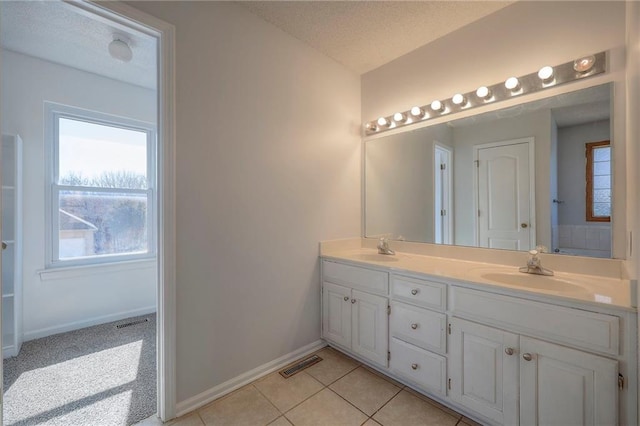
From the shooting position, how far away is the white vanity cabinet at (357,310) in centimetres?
180

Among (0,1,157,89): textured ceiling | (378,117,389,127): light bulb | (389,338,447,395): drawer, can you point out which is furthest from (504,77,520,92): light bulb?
(0,1,157,89): textured ceiling

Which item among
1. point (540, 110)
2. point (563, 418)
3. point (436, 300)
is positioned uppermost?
point (540, 110)

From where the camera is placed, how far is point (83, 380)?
1781 mm

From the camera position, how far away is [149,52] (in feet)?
7.54

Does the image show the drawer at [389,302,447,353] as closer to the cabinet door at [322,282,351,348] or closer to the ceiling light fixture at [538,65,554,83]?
the cabinet door at [322,282,351,348]

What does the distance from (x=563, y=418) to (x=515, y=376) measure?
20cm

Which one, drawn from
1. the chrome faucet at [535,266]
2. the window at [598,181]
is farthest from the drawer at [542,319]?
the window at [598,181]

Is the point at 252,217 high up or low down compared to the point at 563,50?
down

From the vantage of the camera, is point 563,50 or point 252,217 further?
→ point 252,217

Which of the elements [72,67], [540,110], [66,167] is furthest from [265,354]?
[72,67]

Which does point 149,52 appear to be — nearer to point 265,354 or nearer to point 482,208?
point 265,354

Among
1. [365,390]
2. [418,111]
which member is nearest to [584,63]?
[418,111]

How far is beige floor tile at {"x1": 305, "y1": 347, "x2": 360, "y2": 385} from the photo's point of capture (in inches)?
72.6

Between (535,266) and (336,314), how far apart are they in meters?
1.36
